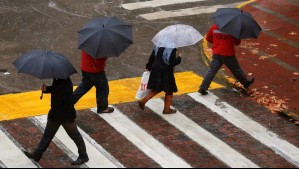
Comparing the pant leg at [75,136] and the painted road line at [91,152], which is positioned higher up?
the pant leg at [75,136]

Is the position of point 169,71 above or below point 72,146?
above

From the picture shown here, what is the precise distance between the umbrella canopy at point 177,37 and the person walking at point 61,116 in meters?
2.69

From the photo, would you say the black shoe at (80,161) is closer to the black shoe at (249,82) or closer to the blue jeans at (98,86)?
the blue jeans at (98,86)

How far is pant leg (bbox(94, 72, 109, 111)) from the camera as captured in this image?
13.4 meters

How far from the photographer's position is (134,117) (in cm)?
1376

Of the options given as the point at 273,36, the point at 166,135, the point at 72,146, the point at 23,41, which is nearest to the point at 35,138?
the point at 72,146

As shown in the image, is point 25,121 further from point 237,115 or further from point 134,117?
point 237,115

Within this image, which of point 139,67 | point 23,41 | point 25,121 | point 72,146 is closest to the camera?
point 72,146

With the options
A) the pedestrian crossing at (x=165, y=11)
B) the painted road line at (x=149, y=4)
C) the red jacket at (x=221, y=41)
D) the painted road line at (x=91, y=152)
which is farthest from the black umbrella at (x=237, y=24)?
the painted road line at (x=149, y=4)

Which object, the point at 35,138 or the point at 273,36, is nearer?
the point at 35,138

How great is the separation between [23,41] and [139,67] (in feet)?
11.1

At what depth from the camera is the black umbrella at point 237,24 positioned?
1411cm

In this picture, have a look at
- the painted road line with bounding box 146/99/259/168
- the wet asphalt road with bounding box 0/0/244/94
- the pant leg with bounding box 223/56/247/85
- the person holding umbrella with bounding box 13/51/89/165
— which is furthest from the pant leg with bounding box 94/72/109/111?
the pant leg with bounding box 223/56/247/85

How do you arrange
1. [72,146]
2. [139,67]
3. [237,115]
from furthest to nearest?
1. [139,67]
2. [237,115]
3. [72,146]
